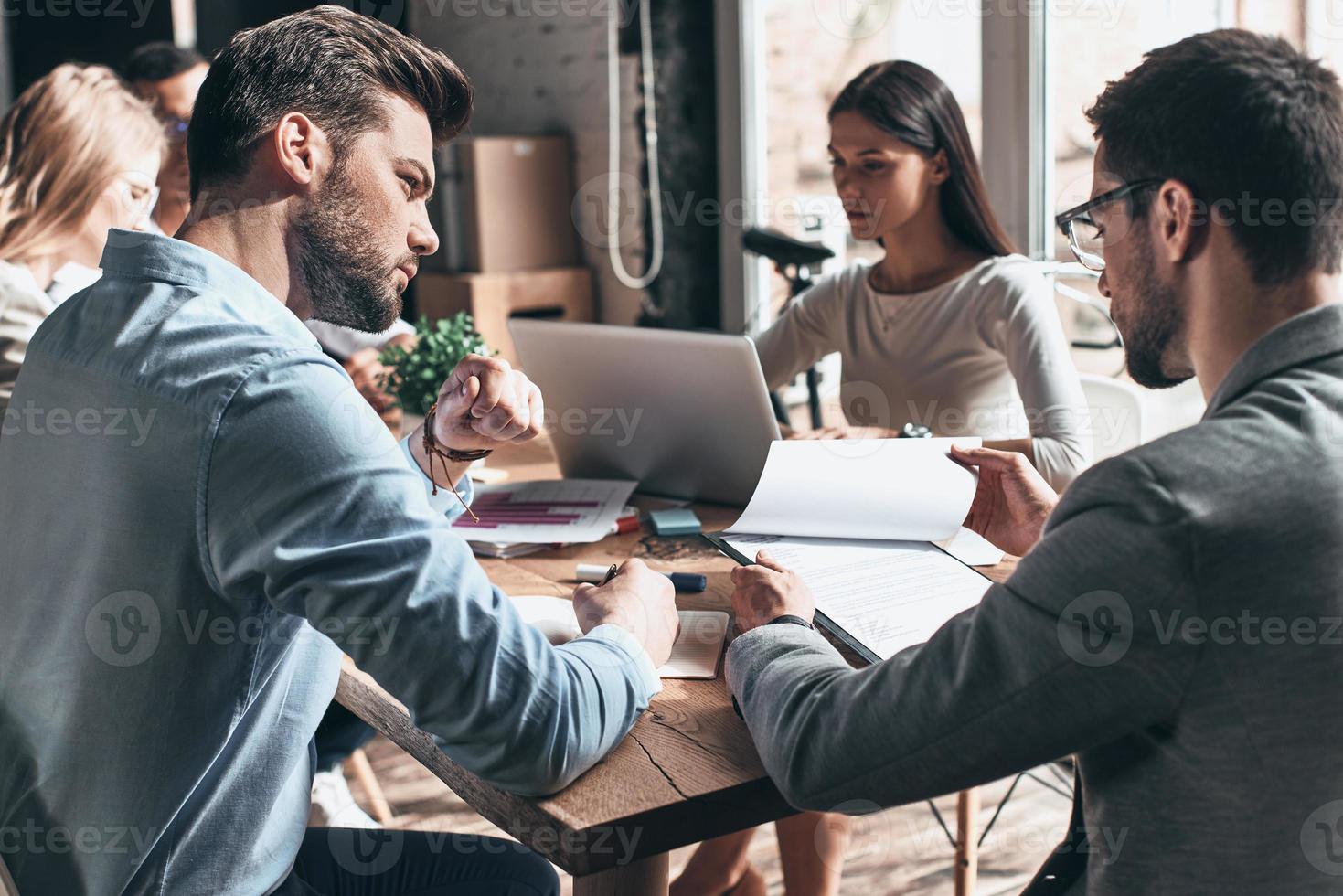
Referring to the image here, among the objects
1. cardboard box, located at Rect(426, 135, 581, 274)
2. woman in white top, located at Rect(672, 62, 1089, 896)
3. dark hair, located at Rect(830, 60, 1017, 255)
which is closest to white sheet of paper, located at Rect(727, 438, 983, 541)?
woman in white top, located at Rect(672, 62, 1089, 896)

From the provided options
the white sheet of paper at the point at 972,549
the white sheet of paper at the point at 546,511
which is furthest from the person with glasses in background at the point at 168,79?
the white sheet of paper at the point at 972,549

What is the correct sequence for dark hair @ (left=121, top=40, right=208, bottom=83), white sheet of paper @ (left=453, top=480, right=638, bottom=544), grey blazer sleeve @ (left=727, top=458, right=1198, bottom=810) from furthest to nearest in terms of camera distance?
dark hair @ (left=121, top=40, right=208, bottom=83)
white sheet of paper @ (left=453, top=480, right=638, bottom=544)
grey blazer sleeve @ (left=727, top=458, right=1198, bottom=810)

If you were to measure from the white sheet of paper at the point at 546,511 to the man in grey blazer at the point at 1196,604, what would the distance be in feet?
2.45

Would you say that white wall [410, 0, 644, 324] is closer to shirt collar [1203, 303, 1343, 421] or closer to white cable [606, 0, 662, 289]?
white cable [606, 0, 662, 289]

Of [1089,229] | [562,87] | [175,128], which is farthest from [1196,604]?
[562,87]

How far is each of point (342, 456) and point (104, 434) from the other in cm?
22

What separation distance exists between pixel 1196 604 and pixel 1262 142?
0.35 m

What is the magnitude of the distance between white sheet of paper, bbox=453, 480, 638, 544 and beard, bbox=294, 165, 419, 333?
0.48 meters

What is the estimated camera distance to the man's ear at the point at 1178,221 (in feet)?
3.10

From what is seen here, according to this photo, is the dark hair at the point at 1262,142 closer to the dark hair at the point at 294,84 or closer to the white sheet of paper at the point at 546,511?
the dark hair at the point at 294,84

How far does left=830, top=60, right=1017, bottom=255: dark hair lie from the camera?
7.61ft

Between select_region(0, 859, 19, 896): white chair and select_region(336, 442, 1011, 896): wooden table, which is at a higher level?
select_region(336, 442, 1011, 896): wooden table

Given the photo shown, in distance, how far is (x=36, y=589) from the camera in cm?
107

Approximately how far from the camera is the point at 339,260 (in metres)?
1.22
